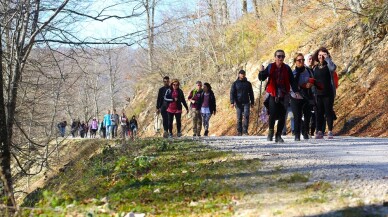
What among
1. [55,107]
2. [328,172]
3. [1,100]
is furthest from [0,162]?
[55,107]

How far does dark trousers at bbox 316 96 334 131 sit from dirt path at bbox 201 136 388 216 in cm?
327

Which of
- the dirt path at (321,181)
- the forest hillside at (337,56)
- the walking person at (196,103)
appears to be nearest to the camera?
the dirt path at (321,181)

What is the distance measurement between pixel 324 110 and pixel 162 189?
23.9ft

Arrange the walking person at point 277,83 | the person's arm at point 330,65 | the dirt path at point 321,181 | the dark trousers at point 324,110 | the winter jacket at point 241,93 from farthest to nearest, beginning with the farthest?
the winter jacket at point 241,93
the dark trousers at point 324,110
the person's arm at point 330,65
the walking person at point 277,83
the dirt path at point 321,181

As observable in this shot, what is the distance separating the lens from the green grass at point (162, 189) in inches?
229

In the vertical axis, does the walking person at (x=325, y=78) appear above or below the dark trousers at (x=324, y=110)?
above

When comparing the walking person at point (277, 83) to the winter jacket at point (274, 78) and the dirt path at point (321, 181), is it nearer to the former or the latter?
the winter jacket at point (274, 78)

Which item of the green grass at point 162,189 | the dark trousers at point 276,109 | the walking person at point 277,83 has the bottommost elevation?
the green grass at point 162,189

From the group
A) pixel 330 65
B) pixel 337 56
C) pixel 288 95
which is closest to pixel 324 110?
pixel 330 65

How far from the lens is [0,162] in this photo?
7.97 m

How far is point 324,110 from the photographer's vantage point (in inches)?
517

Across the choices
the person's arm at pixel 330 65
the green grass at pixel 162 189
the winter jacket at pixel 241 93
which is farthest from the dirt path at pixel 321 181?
the winter jacket at pixel 241 93

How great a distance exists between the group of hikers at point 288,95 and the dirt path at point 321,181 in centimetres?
184

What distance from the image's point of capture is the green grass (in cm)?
582
